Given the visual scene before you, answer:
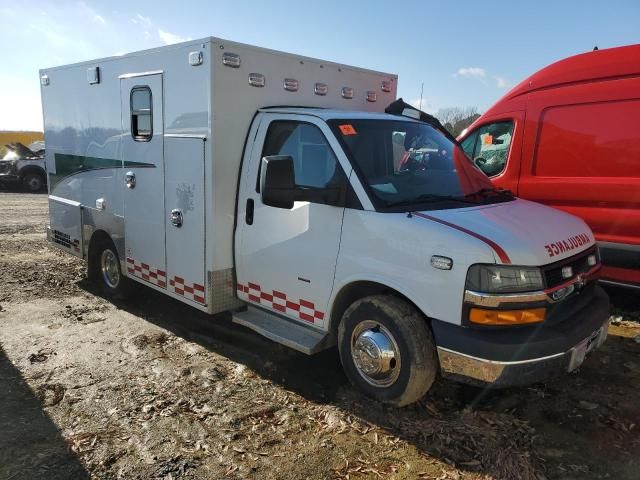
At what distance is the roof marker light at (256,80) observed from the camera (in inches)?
176

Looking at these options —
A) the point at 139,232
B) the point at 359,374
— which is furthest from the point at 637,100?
the point at 139,232

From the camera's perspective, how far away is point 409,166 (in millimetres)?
3992

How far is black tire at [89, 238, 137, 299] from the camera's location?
6.15 metres

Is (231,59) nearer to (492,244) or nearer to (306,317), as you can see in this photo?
(306,317)

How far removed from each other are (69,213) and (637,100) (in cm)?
668

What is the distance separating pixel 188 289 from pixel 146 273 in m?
0.88

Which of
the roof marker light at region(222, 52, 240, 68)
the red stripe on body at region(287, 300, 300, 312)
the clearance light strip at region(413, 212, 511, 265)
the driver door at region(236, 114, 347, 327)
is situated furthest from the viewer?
the roof marker light at region(222, 52, 240, 68)

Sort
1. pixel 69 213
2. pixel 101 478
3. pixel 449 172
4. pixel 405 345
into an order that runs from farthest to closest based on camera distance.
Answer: pixel 69 213 < pixel 449 172 < pixel 405 345 < pixel 101 478

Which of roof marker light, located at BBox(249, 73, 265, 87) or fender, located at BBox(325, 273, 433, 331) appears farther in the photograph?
roof marker light, located at BBox(249, 73, 265, 87)

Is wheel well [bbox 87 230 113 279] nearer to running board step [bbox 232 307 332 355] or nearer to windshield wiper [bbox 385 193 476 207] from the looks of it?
running board step [bbox 232 307 332 355]

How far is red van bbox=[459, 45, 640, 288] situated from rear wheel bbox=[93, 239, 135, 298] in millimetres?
4509

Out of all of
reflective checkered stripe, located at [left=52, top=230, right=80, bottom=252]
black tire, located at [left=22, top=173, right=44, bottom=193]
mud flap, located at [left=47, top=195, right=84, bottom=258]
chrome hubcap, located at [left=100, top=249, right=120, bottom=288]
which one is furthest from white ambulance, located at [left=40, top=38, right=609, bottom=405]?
black tire, located at [left=22, top=173, right=44, bottom=193]

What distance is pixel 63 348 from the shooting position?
479 centimetres

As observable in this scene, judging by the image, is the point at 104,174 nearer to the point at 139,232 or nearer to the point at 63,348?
the point at 139,232
